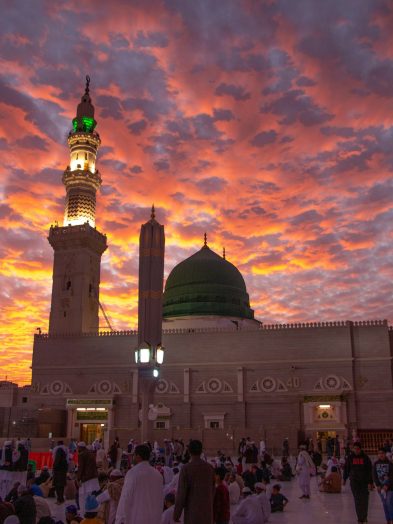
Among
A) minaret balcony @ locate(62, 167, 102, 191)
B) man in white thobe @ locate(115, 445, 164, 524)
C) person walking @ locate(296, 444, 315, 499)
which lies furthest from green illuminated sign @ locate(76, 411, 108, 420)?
man in white thobe @ locate(115, 445, 164, 524)

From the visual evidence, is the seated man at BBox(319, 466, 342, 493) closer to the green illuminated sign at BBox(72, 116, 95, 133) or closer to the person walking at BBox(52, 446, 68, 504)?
the person walking at BBox(52, 446, 68, 504)

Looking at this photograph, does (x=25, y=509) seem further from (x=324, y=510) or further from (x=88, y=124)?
(x=88, y=124)

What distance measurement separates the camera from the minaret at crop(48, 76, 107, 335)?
42125 mm

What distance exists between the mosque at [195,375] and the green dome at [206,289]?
749 millimetres

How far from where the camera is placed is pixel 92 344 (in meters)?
39.8

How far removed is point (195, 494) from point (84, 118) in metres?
43.6

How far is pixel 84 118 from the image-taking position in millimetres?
46219

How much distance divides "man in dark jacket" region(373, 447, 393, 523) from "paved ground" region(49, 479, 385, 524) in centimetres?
178

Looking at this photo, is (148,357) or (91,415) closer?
(148,357)

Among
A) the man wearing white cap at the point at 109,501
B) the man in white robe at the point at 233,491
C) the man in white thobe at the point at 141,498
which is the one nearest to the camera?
the man in white thobe at the point at 141,498

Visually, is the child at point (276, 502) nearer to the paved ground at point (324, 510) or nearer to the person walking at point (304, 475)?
the paved ground at point (324, 510)

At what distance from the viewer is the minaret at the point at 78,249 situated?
1658 inches

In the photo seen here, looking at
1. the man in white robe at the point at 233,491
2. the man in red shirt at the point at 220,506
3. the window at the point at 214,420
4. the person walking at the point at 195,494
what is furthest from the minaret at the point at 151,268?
the person walking at the point at 195,494

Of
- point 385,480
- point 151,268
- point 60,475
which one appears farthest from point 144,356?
point 385,480
